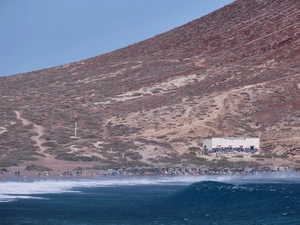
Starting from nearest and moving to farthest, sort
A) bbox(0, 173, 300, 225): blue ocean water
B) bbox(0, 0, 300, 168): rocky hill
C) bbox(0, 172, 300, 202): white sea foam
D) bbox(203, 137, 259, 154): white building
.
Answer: bbox(0, 173, 300, 225): blue ocean water → bbox(0, 172, 300, 202): white sea foam → bbox(0, 0, 300, 168): rocky hill → bbox(203, 137, 259, 154): white building

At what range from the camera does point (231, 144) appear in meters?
61.1

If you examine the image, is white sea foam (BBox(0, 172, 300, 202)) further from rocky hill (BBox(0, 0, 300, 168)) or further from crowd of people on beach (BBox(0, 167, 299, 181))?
rocky hill (BBox(0, 0, 300, 168))

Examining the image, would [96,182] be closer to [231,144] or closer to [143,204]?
[143,204]

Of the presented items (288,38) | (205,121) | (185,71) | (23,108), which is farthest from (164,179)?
(288,38)

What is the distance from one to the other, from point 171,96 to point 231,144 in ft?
62.6

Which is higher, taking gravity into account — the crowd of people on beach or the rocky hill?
the rocky hill

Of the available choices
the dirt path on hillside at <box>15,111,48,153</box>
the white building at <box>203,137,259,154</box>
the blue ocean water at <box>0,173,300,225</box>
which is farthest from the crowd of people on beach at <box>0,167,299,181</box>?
the dirt path on hillside at <box>15,111,48,153</box>

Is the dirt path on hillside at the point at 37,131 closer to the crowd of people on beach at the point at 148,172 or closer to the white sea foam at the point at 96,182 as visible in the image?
the crowd of people on beach at the point at 148,172

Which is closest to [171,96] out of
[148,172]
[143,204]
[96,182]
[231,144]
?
→ [231,144]

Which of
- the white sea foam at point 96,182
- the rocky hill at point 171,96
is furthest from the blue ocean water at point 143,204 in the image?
the rocky hill at point 171,96

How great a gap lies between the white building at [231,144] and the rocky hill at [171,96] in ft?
4.13

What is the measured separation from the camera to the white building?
60.1 m

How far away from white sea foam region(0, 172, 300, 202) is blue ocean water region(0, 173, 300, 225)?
0.06 metres

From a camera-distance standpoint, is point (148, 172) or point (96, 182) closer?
point (96, 182)
